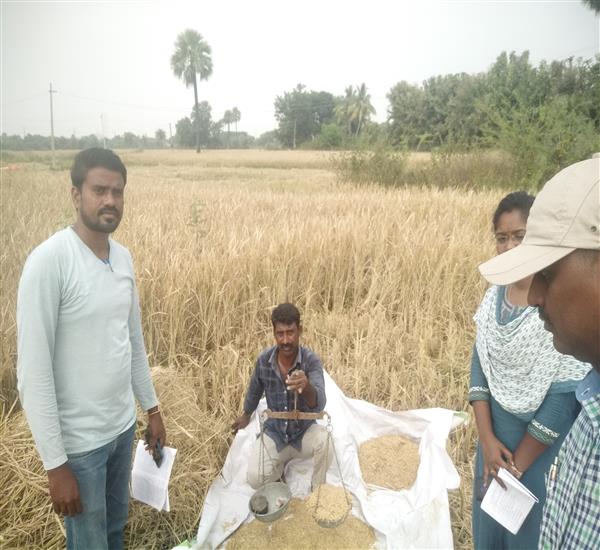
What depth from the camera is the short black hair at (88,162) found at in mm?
1483

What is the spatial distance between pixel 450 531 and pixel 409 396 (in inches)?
37.6

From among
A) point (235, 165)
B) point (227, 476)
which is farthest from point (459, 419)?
point (235, 165)

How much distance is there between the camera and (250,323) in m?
3.23

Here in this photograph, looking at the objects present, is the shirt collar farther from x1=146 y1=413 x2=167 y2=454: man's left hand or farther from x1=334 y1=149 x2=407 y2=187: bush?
x1=334 y1=149 x2=407 y2=187: bush

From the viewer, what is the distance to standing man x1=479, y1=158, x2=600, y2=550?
0.71m

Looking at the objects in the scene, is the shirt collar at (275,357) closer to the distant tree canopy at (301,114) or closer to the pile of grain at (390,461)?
the pile of grain at (390,461)

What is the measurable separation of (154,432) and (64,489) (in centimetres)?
48

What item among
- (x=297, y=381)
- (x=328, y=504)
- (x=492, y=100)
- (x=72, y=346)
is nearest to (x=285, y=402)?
(x=297, y=381)

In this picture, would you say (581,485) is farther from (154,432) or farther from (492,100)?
(492,100)

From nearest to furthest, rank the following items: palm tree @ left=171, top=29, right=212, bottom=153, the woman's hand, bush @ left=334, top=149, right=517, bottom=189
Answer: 1. the woman's hand
2. bush @ left=334, top=149, right=517, bottom=189
3. palm tree @ left=171, top=29, right=212, bottom=153

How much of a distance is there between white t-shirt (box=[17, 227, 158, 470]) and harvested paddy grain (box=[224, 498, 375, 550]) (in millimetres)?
848

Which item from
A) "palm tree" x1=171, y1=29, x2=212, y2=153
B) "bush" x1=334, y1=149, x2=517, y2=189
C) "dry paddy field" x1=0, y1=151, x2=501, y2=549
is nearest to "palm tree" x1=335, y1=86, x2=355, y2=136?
"palm tree" x1=171, y1=29, x2=212, y2=153

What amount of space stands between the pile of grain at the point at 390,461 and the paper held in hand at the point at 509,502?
2.55ft

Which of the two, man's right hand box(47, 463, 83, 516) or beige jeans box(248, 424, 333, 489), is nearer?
man's right hand box(47, 463, 83, 516)
